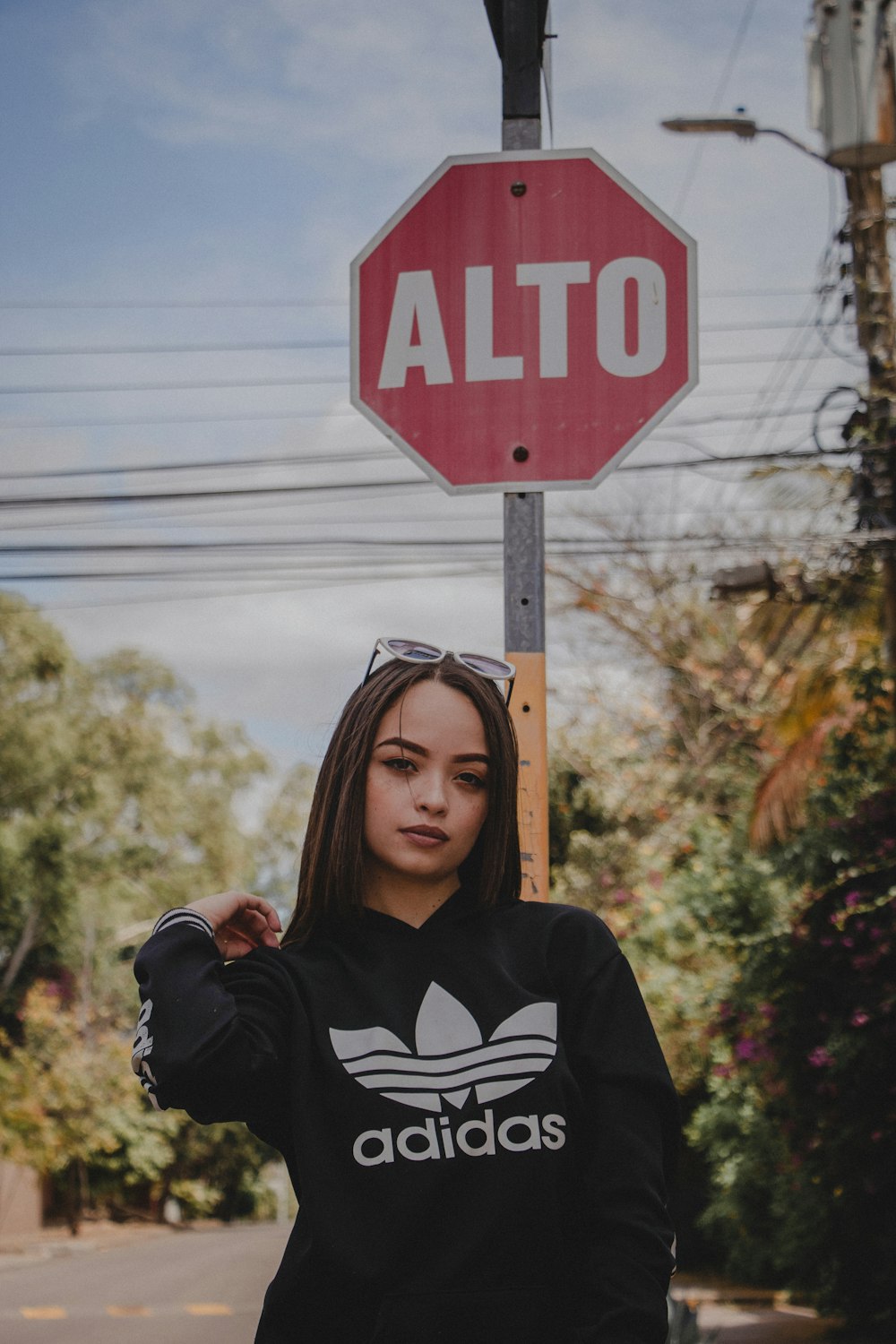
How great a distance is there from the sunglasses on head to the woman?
0.16 ft

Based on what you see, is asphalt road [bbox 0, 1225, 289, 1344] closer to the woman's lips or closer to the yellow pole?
the yellow pole

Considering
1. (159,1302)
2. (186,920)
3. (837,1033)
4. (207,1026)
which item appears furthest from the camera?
(159,1302)

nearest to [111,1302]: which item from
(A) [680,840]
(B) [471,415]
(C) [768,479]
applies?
(A) [680,840]

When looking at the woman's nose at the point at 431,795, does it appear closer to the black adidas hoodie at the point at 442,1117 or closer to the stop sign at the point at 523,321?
the black adidas hoodie at the point at 442,1117

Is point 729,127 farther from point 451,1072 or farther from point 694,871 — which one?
point 451,1072

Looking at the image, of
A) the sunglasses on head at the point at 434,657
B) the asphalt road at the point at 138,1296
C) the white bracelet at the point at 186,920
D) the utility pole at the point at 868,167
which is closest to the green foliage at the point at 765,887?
the utility pole at the point at 868,167

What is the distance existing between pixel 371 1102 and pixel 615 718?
1440cm

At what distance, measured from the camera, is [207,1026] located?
155 centimetres

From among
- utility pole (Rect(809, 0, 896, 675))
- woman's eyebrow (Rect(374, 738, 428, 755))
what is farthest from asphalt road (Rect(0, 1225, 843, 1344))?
woman's eyebrow (Rect(374, 738, 428, 755))

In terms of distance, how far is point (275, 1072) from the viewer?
1620 mm

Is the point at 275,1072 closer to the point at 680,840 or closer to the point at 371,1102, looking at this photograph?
the point at 371,1102

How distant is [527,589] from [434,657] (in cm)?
63

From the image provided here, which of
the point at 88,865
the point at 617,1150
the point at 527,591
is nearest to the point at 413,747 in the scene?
the point at 617,1150

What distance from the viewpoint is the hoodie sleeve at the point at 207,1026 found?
1.55 m
